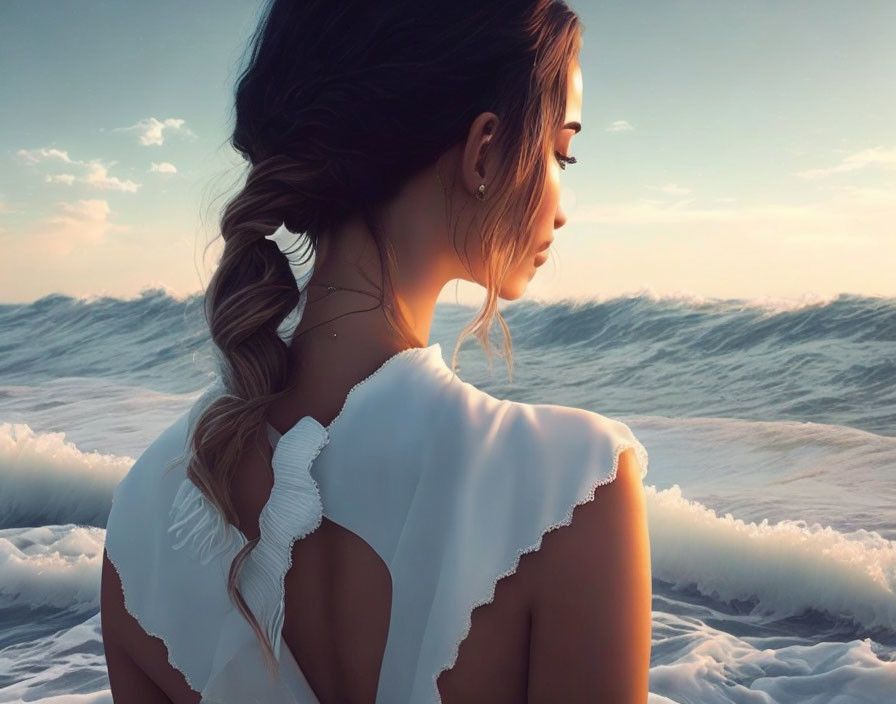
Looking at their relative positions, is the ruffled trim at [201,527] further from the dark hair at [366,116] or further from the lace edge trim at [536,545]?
the lace edge trim at [536,545]

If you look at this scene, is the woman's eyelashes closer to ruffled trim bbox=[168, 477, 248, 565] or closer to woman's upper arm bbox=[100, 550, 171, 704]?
ruffled trim bbox=[168, 477, 248, 565]

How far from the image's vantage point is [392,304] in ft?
3.18

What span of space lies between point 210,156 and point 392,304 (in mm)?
1115

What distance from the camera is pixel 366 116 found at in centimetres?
100

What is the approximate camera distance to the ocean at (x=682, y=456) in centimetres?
353

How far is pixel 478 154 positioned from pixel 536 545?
48 cm

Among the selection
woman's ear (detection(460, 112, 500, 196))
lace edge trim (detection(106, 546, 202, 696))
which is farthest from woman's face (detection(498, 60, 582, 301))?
lace edge trim (detection(106, 546, 202, 696))

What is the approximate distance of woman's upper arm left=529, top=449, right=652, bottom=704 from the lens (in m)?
0.84

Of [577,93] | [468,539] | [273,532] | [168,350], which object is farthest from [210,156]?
[168,350]

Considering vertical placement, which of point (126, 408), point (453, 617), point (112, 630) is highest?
point (453, 617)

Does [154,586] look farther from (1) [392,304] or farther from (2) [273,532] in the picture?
(1) [392,304]

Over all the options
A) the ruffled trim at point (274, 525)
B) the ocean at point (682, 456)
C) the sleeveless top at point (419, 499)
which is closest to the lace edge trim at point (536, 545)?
the sleeveless top at point (419, 499)

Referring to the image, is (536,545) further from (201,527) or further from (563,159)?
(563,159)

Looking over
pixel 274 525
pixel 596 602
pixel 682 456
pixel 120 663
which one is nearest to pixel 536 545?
pixel 596 602
